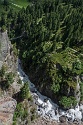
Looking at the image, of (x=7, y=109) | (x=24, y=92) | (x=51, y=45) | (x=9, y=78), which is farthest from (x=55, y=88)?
(x=7, y=109)

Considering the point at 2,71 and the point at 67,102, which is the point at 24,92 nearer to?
the point at 2,71

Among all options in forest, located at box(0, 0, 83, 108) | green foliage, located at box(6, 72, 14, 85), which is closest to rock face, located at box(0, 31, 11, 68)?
forest, located at box(0, 0, 83, 108)

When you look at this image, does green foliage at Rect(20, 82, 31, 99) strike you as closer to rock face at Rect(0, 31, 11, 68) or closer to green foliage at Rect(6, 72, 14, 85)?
green foliage at Rect(6, 72, 14, 85)

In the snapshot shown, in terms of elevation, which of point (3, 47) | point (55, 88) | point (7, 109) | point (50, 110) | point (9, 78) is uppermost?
point (3, 47)

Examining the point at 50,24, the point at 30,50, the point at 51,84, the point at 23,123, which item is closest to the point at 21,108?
the point at 23,123

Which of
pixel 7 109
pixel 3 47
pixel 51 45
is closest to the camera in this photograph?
pixel 7 109

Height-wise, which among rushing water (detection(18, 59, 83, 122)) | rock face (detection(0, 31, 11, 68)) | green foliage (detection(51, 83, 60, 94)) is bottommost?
rushing water (detection(18, 59, 83, 122))

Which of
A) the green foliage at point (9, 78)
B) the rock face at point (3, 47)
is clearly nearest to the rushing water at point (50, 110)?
the green foliage at point (9, 78)
